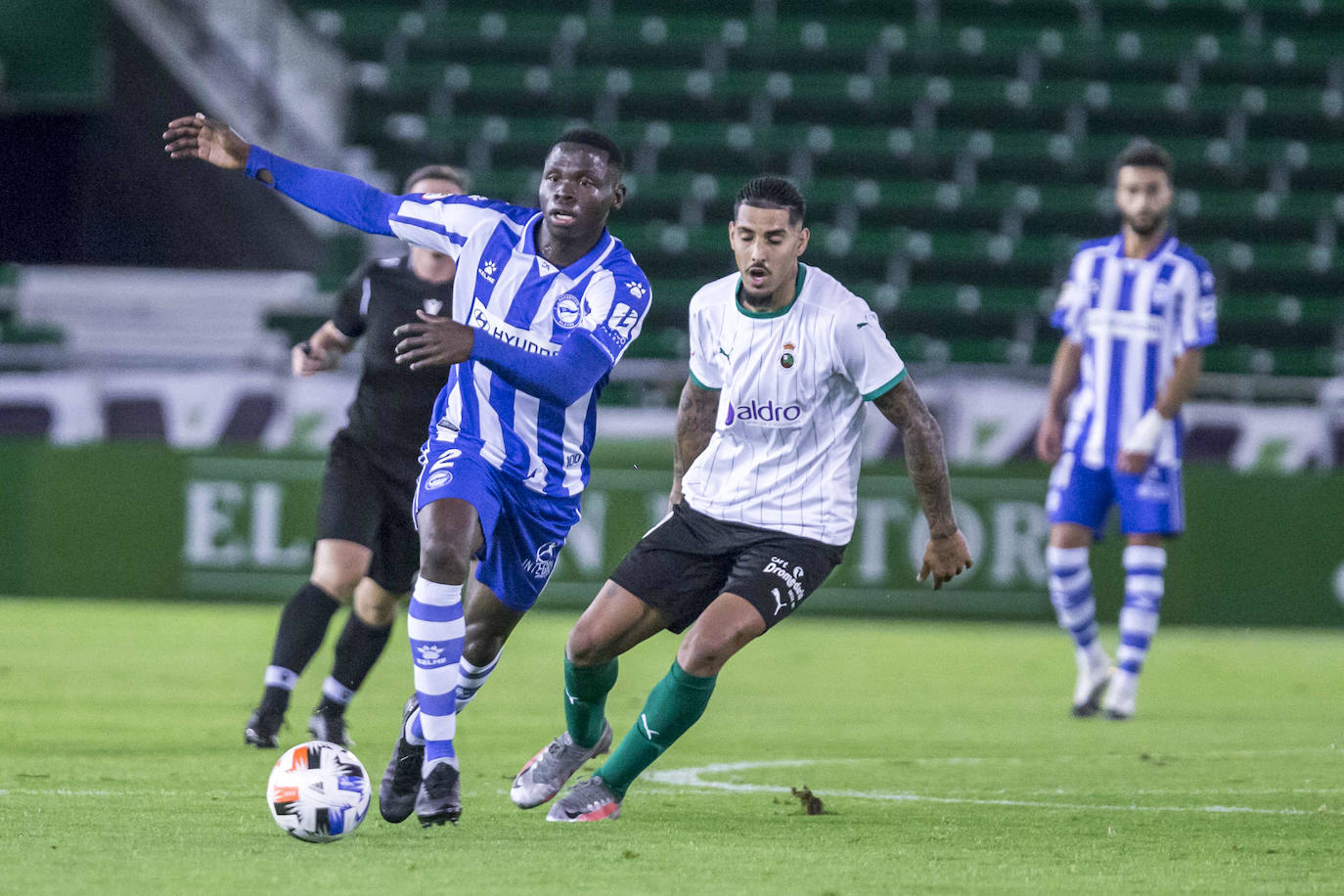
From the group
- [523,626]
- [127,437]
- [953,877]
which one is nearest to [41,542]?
[127,437]

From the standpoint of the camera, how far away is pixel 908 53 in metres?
18.9

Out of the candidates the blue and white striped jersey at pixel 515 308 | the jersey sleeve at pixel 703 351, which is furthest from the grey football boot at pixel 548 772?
the jersey sleeve at pixel 703 351

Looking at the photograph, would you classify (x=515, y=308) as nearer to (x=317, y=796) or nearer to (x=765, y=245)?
(x=765, y=245)

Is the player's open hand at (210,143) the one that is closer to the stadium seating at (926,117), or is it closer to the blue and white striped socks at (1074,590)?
the blue and white striped socks at (1074,590)

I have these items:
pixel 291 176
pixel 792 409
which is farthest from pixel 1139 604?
pixel 291 176

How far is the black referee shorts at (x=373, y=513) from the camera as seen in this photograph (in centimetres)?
680

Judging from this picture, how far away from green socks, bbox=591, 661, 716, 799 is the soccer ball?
776mm

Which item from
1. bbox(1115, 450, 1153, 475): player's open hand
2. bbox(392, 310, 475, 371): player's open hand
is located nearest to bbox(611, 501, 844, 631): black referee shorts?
bbox(392, 310, 475, 371): player's open hand

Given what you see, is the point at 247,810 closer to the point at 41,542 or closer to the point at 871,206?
the point at 41,542

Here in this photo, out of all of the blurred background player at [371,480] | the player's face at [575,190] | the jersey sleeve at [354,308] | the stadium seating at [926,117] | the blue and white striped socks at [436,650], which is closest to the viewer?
the blue and white striped socks at [436,650]

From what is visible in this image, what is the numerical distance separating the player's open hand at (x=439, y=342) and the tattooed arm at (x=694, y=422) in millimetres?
1096

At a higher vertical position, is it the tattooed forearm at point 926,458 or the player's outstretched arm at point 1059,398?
the tattooed forearm at point 926,458

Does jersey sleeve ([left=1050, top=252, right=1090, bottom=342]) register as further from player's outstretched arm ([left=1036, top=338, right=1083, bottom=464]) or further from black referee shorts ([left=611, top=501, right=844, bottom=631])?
black referee shorts ([left=611, top=501, right=844, bottom=631])

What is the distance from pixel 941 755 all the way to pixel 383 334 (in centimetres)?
249
